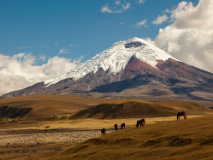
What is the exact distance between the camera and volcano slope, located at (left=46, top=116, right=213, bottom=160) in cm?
1644

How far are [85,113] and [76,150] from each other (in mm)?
119587

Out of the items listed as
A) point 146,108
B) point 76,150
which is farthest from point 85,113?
point 76,150

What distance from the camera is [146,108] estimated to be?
133 metres

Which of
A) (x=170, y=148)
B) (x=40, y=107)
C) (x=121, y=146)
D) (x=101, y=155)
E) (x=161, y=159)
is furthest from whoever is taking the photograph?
(x=40, y=107)

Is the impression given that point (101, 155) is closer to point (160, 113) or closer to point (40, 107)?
point (160, 113)

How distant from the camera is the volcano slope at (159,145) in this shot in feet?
53.9

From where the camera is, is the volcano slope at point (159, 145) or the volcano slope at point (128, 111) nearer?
the volcano slope at point (159, 145)

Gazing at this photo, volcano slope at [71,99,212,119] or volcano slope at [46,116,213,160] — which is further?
volcano slope at [71,99,212,119]

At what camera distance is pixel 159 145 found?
19734 millimetres

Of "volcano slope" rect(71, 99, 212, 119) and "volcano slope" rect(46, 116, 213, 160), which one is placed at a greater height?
"volcano slope" rect(71, 99, 212, 119)

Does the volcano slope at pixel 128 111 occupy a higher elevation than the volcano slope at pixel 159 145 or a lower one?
higher

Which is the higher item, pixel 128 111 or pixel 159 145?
pixel 128 111

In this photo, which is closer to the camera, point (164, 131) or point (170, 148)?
point (170, 148)

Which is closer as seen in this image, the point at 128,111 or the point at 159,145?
the point at 159,145
